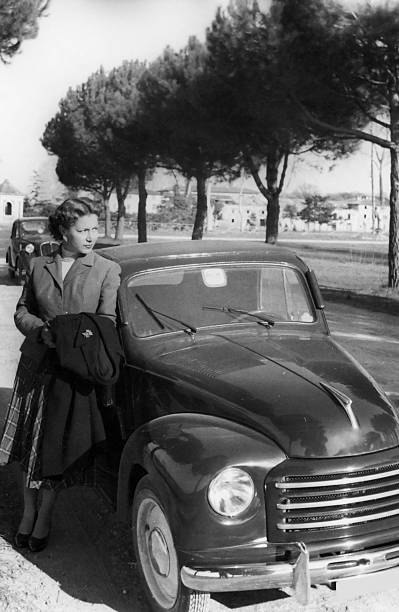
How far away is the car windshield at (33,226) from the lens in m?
19.6

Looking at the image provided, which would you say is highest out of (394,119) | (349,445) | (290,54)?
(290,54)

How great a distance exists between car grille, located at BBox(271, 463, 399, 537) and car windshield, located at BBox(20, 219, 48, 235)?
56.6 ft

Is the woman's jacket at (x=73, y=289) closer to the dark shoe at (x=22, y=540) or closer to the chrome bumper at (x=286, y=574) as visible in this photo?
the dark shoe at (x=22, y=540)

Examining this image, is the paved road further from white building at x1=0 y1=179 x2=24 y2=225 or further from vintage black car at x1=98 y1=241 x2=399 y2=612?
white building at x1=0 y1=179 x2=24 y2=225

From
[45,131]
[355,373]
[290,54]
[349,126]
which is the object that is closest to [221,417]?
[355,373]

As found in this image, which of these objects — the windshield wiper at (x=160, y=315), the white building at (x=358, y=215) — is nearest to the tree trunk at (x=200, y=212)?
the windshield wiper at (x=160, y=315)

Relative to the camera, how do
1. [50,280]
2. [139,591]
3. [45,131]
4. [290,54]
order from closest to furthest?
[139,591]
[50,280]
[290,54]
[45,131]

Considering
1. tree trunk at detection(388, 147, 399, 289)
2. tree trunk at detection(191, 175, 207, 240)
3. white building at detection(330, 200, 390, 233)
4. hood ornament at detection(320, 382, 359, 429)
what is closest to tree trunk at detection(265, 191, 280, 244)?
tree trunk at detection(191, 175, 207, 240)

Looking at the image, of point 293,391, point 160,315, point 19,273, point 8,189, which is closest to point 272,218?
point 19,273

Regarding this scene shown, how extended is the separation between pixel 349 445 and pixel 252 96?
15532 millimetres

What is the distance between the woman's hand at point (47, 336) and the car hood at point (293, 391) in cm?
56

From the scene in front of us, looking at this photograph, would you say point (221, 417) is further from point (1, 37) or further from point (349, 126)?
point (1, 37)

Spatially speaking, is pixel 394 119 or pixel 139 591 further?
pixel 394 119

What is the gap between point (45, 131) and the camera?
6012 centimetres
